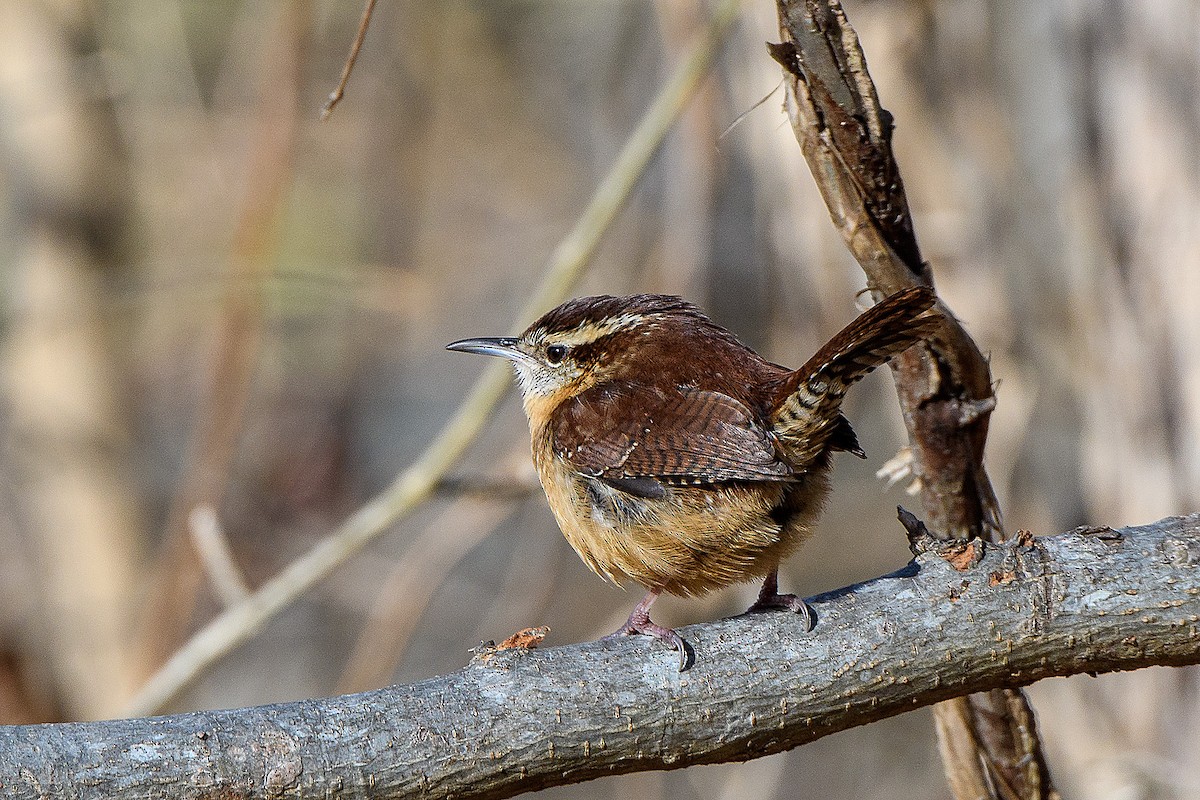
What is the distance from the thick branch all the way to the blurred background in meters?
0.86

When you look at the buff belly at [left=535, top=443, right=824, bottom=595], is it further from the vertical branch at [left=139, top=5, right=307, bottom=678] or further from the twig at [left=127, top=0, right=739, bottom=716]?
the vertical branch at [left=139, top=5, right=307, bottom=678]

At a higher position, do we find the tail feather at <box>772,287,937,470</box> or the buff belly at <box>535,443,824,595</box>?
the tail feather at <box>772,287,937,470</box>

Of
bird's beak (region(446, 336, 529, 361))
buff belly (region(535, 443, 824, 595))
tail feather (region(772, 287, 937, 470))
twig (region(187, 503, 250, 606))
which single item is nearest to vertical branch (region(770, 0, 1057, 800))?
tail feather (region(772, 287, 937, 470))

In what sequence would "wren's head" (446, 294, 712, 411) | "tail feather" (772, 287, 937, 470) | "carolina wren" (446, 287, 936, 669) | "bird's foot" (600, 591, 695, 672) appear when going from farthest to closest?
1. "wren's head" (446, 294, 712, 411)
2. "carolina wren" (446, 287, 936, 669)
3. "tail feather" (772, 287, 937, 470)
4. "bird's foot" (600, 591, 695, 672)

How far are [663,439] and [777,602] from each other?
47 centimetres

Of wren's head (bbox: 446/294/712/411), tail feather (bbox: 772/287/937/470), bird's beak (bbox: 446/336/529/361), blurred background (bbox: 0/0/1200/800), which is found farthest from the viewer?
blurred background (bbox: 0/0/1200/800)

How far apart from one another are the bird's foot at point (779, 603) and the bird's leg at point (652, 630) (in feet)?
0.65

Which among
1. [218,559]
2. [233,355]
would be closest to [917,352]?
[218,559]

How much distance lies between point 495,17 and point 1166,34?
4.46 meters

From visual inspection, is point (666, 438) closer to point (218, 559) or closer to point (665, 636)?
point (665, 636)

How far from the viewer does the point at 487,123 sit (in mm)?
7551

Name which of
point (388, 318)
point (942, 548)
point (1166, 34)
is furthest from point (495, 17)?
point (942, 548)

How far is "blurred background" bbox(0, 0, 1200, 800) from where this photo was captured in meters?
3.58

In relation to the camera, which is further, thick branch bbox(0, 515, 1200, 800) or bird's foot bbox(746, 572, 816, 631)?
bird's foot bbox(746, 572, 816, 631)
